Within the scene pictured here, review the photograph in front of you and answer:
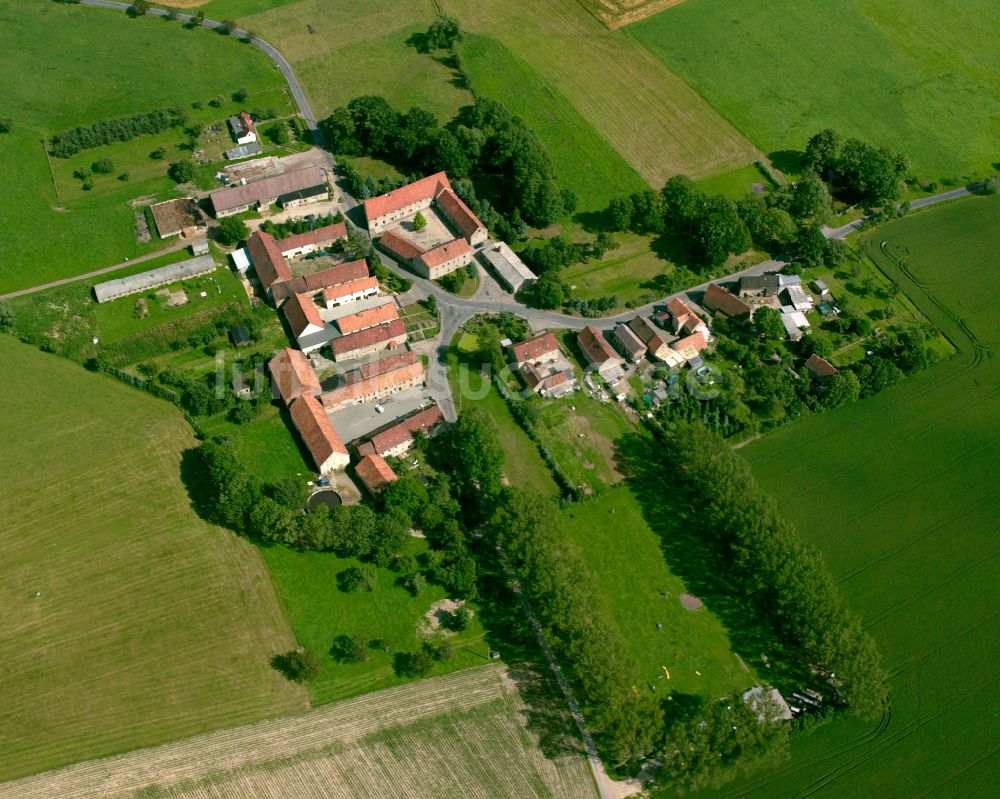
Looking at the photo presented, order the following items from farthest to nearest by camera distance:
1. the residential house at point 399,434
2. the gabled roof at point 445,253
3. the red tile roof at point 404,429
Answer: the gabled roof at point 445,253 < the red tile roof at point 404,429 < the residential house at point 399,434

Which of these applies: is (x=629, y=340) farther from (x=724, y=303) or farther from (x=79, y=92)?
(x=79, y=92)

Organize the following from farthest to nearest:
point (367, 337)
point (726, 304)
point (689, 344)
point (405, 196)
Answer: point (405, 196)
point (726, 304)
point (689, 344)
point (367, 337)

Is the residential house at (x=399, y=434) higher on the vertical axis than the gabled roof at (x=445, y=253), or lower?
lower

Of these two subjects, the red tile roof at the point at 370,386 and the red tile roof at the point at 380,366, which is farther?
the red tile roof at the point at 380,366

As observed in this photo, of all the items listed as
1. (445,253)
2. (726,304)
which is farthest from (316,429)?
(726,304)

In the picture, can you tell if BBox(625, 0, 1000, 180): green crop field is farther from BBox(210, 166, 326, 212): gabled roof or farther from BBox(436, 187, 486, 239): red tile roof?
BBox(210, 166, 326, 212): gabled roof

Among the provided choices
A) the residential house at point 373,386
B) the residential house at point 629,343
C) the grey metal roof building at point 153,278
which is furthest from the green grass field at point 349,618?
the grey metal roof building at point 153,278

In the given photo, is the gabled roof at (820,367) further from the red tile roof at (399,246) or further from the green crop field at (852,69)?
the red tile roof at (399,246)
